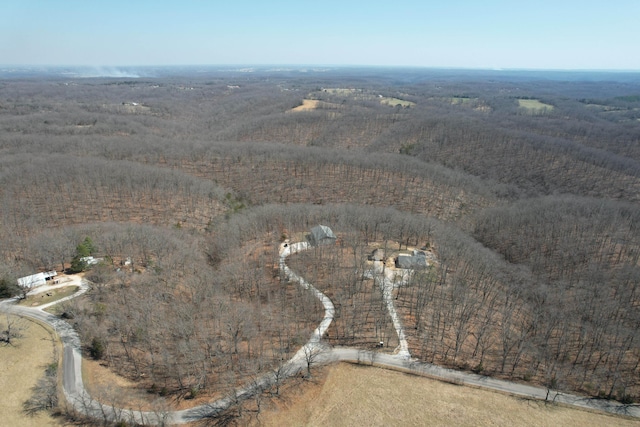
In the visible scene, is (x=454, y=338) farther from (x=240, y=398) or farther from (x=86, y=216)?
(x=86, y=216)

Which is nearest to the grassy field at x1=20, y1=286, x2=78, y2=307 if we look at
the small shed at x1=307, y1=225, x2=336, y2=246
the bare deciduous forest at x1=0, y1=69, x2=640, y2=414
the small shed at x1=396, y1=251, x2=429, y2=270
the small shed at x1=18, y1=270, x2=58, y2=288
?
the small shed at x1=18, y1=270, x2=58, y2=288

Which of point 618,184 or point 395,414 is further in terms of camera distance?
point 618,184

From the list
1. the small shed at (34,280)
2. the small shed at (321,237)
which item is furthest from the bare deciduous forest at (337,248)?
the small shed at (321,237)

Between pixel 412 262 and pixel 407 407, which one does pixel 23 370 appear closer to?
pixel 407 407

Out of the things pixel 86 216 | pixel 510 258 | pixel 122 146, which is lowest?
pixel 510 258

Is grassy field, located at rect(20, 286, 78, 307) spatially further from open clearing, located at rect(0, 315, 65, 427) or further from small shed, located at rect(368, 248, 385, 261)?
small shed, located at rect(368, 248, 385, 261)

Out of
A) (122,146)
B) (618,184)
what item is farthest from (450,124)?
(122,146)
